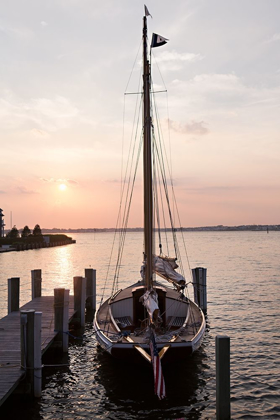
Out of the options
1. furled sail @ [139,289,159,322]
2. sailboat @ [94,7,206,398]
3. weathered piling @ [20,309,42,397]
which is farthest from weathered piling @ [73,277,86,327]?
weathered piling @ [20,309,42,397]

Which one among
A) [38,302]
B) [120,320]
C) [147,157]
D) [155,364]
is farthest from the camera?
[38,302]

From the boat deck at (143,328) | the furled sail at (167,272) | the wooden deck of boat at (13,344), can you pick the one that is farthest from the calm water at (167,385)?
the furled sail at (167,272)

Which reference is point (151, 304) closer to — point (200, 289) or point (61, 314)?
point (61, 314)

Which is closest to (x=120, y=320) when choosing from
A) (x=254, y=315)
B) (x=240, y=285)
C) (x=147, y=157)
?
(x=147, y=157)

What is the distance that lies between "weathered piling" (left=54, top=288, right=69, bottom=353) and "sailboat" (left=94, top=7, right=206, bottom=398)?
135 cm

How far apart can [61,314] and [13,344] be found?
93.0 inches

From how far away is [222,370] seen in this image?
9.96 m

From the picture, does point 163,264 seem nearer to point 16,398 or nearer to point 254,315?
point 254,315

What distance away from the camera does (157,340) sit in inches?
531

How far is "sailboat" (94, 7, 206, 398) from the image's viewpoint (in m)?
13.0

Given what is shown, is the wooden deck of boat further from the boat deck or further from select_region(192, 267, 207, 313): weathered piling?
select_region(192, 267, 207, 313): weathered piling

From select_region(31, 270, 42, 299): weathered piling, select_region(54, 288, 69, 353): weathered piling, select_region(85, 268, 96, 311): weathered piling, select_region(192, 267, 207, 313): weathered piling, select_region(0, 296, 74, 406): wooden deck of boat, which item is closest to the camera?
select_region(0, 296, 74, 406): wooden deck of boat

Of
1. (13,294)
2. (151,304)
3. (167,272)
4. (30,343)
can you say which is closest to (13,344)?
(30,343)

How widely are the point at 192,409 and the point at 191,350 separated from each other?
1.72m
